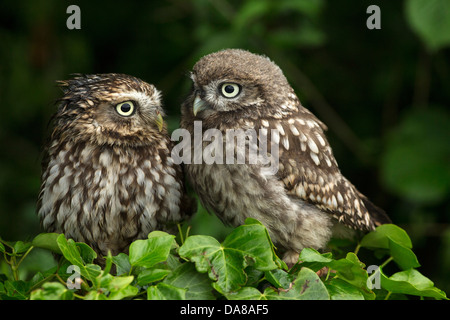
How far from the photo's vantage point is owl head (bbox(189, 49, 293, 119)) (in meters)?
2.19

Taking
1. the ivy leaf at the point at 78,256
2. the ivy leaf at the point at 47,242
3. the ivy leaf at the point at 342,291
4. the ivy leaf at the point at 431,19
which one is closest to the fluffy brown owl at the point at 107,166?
the ivy leaf at the point at 47,242

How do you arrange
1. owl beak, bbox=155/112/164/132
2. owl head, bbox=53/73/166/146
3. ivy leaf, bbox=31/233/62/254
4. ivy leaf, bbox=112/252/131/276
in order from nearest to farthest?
ivy leaf, bbox=112/252/131/276
ivy leaf, bbox=31/233/62/254
owl head, bbox=53/73/166/146
owl beak, bbox=155/112/164/132

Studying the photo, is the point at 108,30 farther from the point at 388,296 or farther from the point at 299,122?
the point at 388,296

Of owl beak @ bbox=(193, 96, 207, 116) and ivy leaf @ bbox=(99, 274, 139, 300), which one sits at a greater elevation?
owl beak @ bbox=(193, 96, 207, 116)

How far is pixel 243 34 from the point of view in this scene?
11.8 feet

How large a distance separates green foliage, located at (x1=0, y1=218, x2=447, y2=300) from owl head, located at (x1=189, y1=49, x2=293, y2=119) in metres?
0.65

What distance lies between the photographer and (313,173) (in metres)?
2.35

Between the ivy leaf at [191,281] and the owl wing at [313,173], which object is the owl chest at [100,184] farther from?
the ivy leaf at [191,281]

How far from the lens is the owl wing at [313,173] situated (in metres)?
2.28

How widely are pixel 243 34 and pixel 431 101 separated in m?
1.76

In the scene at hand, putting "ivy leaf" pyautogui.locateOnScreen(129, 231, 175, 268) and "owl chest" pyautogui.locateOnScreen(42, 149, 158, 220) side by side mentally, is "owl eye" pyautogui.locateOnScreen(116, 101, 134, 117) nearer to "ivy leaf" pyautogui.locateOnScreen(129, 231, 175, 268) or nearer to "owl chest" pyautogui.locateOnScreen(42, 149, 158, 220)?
"owl chest" pyautogui.locateOnScreen(42, 149, 158, 220)

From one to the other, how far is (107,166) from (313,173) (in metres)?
0.83

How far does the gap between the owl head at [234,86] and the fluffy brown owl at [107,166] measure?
0.63 feet

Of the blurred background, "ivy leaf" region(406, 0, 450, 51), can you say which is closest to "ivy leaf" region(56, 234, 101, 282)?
the blurred background
